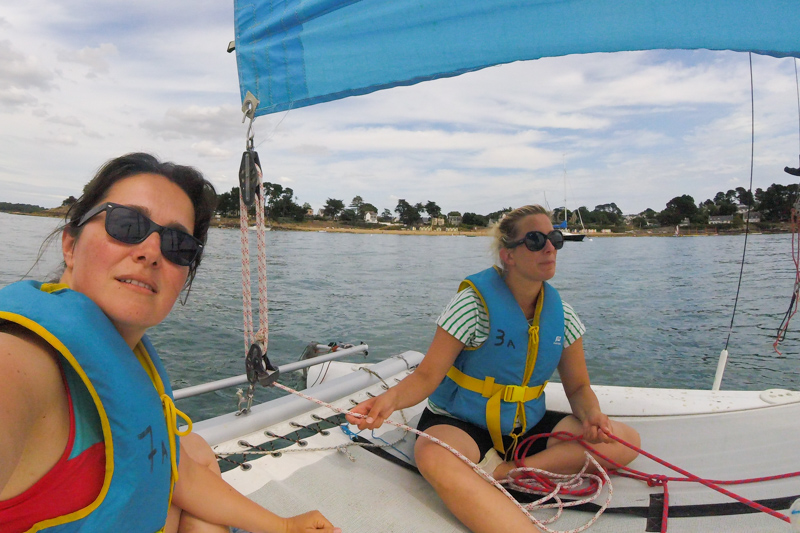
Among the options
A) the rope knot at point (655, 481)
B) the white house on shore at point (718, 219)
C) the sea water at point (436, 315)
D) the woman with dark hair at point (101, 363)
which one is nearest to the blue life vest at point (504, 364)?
the sea water at point (436, 315)

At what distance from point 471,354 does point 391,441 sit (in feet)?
2.18

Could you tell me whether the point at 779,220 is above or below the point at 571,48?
below

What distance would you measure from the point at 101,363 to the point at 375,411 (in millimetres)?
1097

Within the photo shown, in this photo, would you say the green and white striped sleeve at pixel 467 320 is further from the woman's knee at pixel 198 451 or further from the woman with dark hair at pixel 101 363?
the woman with dark hair at pixel 101 363

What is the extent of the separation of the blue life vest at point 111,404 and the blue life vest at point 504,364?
124cm

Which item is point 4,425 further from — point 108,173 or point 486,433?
point 486,433

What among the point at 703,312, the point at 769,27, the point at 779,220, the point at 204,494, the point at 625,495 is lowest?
A: the point at 703,312

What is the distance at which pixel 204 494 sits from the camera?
4.42 ft

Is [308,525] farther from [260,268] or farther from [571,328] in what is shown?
[571,328]

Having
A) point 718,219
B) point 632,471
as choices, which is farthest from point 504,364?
point 718,219

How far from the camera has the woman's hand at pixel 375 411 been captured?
1.78 m

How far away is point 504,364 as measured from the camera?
6.66ft

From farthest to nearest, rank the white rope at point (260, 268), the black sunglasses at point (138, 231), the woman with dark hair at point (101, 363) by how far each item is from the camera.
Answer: the white rope at point (260, 268)
the black sunglasses at point (138, 231)
the woman with dark hair at point (101, 363)

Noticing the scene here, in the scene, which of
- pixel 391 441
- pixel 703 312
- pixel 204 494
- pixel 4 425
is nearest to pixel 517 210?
pixel 391 441
